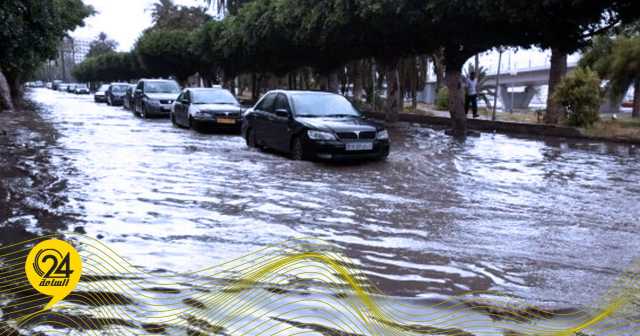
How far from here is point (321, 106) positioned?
470 inches

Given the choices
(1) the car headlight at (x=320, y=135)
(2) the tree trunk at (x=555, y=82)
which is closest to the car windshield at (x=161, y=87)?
(2) the tree trunk at (x=555, y=82)

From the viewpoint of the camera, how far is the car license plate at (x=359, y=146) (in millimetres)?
10660

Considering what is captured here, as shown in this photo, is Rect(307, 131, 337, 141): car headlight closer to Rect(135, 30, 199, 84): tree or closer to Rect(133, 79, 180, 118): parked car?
Rect(133, 79, 180, 118): parked car

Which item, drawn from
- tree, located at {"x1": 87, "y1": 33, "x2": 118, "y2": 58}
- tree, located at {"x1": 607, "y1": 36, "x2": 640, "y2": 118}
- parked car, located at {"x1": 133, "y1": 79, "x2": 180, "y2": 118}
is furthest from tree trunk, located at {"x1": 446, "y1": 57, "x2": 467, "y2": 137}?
tree, located at {"x1": 87, "y1": 33, "x2": 118, "y2": 58}

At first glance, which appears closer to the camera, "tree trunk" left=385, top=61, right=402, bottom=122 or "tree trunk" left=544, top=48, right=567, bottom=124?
"tree trunk" left=544, top=48, right=567, bottom=124

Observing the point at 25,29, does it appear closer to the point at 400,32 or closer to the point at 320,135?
the point at 400,32

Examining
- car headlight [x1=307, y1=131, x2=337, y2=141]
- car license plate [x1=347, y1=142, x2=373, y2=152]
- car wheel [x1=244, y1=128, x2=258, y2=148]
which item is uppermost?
car headlight [x1=307, y1=131, x2=337, y2=141]

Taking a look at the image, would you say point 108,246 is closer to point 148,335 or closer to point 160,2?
point 148,335

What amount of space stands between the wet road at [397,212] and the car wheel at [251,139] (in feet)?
2.46

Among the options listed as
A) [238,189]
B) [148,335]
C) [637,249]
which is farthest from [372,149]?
[148,335]

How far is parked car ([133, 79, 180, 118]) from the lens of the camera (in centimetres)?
2359

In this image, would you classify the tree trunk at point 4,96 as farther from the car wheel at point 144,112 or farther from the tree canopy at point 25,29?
the car wheel at point 144,112

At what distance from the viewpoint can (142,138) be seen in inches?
601

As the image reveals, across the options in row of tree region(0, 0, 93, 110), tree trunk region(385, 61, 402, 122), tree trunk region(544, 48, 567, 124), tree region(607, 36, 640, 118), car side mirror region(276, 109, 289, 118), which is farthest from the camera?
tree region(607, 36, 640, 118)
